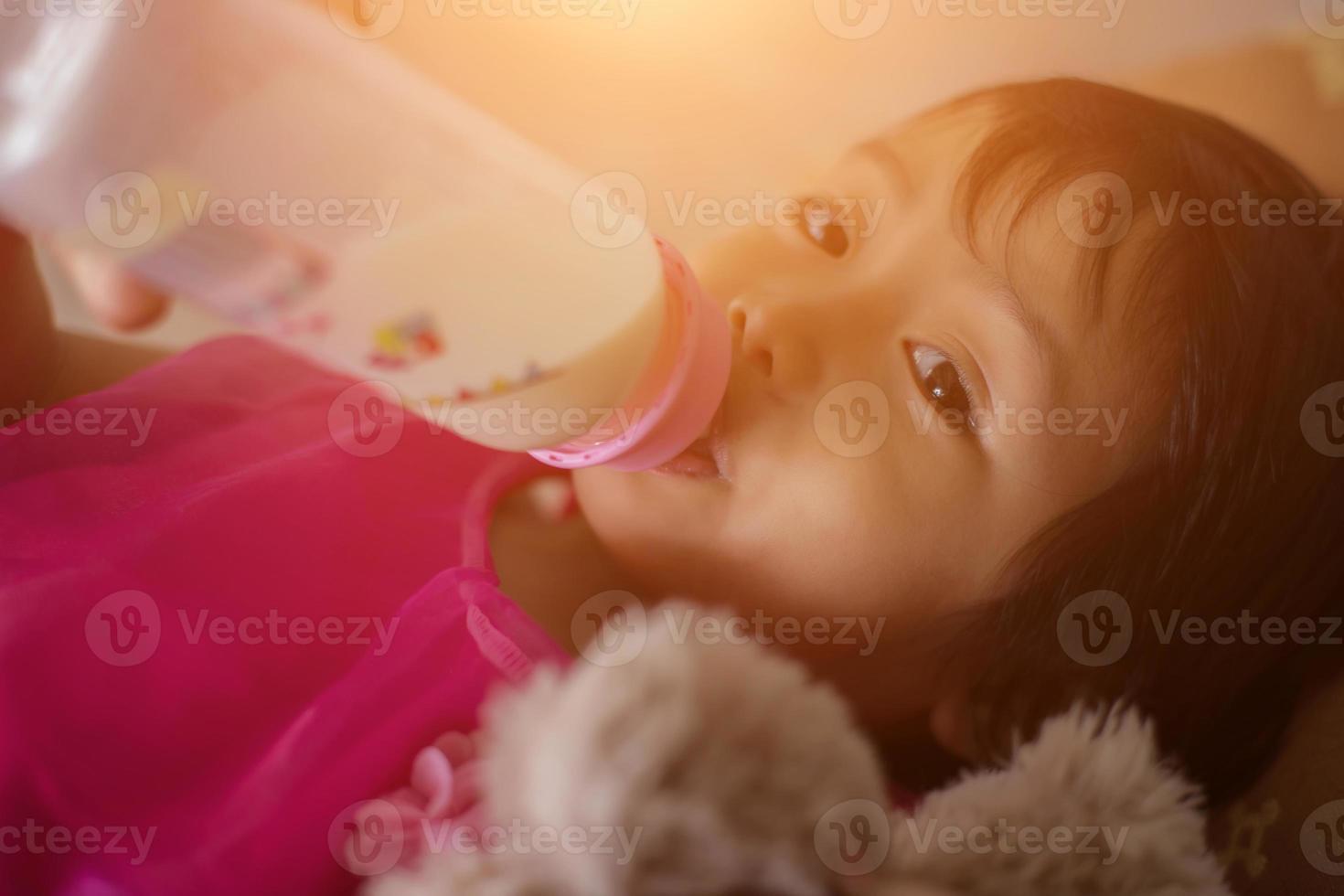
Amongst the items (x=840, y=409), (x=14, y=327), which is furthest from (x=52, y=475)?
(x=840, y=409)

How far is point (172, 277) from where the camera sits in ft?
1.65

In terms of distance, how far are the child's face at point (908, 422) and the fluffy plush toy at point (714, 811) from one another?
0.25 metres

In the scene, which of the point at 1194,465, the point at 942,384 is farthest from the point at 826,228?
the point at 1194,465

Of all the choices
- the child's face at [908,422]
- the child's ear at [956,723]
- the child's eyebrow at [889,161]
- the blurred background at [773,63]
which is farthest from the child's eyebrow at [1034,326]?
the blurred background at [773,63]

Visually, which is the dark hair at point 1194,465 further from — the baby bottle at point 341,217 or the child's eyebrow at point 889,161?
the baby bottle at point 341,217

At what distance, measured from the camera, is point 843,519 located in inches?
25.9

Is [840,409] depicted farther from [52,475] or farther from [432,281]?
[52,475]

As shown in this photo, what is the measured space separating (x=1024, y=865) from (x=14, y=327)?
79 centimetres

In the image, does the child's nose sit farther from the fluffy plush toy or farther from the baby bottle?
the fluffy plush toy

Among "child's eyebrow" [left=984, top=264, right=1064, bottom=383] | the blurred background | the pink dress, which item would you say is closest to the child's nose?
"child's eyebrow" [left=984, top=264, right=1064, bottom=383]

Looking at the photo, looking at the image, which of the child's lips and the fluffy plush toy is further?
the child's lips

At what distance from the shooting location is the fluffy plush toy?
0.31 m

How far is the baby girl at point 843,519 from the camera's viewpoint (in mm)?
568

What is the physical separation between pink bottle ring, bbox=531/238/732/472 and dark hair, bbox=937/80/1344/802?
211mm
